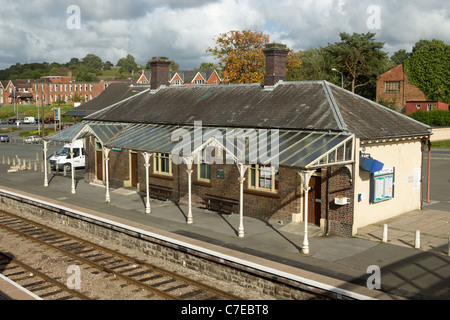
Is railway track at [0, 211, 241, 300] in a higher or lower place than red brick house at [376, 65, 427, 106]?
lower

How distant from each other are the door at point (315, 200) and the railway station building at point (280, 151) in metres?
0.04

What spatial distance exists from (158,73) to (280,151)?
44.2 feet

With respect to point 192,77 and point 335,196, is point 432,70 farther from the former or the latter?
point 192,77

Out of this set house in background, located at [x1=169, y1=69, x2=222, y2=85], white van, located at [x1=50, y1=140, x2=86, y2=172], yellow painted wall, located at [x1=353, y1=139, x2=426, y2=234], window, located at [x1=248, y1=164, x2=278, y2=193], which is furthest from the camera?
house in background, located at [x1=169, y1=69, x2=222, y2=85]

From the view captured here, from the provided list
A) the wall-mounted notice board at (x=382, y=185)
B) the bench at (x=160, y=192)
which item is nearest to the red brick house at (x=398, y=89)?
the wall-mounted notice board at (x=382, y=185)

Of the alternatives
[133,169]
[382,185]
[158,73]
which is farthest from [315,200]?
[158,73]

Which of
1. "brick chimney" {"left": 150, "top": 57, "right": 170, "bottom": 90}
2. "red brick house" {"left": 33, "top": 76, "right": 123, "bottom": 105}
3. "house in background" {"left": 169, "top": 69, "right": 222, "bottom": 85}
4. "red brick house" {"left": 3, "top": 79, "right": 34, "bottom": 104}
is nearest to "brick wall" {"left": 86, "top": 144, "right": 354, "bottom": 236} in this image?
"brick chimney" {"left": 150, "top": 57, "right": 170, "bottom": 90}

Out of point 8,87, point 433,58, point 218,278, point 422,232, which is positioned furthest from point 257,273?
point 8,87

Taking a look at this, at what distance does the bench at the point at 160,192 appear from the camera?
21156 millimetres

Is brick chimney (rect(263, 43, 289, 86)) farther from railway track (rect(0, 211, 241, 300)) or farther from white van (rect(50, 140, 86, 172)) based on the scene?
white van (rect(50, 140, 86, 172))

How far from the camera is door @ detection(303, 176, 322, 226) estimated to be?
16109mm

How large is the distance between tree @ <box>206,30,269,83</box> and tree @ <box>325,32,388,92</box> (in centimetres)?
1096

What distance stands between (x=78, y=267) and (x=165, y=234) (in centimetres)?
282
